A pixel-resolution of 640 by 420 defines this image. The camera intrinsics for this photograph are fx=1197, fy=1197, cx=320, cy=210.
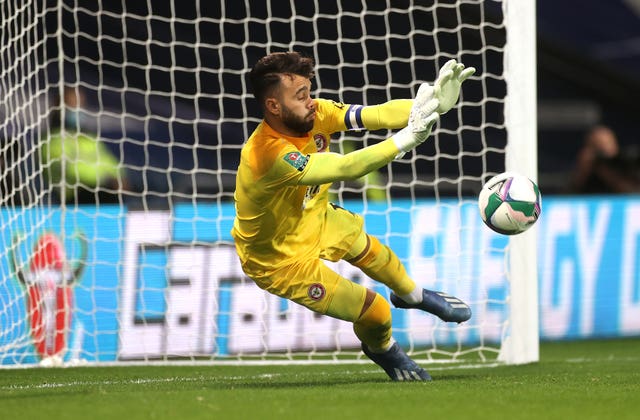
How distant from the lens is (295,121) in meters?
6.22

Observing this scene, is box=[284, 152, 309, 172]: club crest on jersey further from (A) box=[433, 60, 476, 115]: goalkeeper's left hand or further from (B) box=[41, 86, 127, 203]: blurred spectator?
(B) box=[41, 86, 127, 203]: blurred spectator

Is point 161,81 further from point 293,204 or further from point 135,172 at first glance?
point 293,204

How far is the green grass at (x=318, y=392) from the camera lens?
5180mm

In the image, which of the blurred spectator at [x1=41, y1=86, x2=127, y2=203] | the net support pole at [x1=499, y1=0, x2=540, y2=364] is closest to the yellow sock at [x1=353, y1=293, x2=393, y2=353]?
the net support pole at [x1=499, y1=0, x2=540, y2=364]

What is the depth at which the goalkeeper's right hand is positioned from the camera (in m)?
5.79

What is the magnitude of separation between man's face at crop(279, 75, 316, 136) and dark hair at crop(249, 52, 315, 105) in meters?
0.03

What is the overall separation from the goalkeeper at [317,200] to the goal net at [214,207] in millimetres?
1742

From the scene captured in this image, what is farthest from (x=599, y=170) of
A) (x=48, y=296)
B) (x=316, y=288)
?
(x=316, y=288)

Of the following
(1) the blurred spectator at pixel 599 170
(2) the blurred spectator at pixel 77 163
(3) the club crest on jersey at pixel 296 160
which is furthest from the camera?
(1) the blurred spectator at pixel 599 170

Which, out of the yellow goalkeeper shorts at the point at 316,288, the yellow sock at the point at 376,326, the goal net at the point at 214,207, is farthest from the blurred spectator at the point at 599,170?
the yellow goalkeeper shorts at the point at 316,288

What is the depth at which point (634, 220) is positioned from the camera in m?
10.9

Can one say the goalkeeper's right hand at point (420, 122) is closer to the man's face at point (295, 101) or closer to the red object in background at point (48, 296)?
the man's face at point (295, 101)

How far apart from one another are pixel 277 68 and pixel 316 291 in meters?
1.19

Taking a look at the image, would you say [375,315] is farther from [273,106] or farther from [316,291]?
[273,106]
